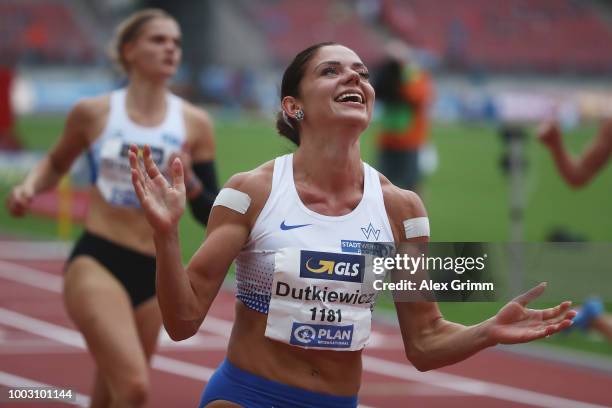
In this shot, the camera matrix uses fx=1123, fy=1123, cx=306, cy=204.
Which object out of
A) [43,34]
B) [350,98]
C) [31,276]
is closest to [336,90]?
[350,98]

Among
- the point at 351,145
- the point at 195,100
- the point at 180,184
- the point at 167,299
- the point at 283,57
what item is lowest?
the point at 167,299

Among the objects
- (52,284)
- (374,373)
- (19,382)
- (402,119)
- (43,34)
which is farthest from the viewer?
(43,34)

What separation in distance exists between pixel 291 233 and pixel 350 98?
49 centimetres

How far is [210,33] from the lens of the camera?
48.0 metres

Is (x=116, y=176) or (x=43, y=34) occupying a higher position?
(x=43, y=34)

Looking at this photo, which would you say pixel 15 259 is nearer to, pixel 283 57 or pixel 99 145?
pixel 99 145

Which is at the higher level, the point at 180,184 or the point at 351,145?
the point at 351,145

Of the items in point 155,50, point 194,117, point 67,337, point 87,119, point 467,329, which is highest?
point 155,50

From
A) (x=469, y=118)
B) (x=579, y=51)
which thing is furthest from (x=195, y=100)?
(x=579, y=51)

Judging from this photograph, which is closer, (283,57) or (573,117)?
(573,117)

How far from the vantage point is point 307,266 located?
3.63m

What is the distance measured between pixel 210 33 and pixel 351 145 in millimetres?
44992

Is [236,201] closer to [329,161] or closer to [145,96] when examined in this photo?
[329,161]

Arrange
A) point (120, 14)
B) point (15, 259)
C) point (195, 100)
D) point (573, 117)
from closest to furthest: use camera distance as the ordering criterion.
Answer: point (15, 259) → point (573, 117) → point (195, 100) → point (120, 14)
